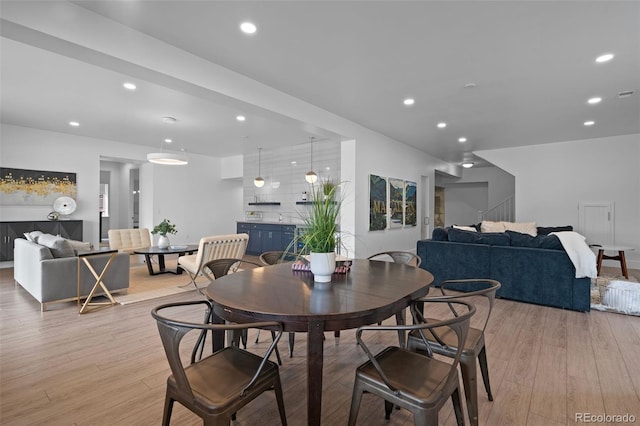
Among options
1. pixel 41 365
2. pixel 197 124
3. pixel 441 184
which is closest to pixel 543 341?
pixel 41 365

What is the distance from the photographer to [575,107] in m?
4.92

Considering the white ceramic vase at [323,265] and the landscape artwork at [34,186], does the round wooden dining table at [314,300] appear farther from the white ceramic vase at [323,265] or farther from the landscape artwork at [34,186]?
the landscape artwork at [34,186]

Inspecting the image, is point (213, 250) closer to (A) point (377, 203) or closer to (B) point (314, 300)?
(B) point (314, 300)

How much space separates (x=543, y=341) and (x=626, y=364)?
0.55 m

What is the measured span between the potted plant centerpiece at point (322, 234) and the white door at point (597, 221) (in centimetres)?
779

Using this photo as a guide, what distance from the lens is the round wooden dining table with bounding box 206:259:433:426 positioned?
142 cm

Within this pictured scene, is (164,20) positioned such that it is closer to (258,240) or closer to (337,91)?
(337,91)

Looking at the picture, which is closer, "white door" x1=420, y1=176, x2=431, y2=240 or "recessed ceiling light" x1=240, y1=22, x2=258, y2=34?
"recessed ceiling light" x1=240, y1=22, x2=258, y2=34

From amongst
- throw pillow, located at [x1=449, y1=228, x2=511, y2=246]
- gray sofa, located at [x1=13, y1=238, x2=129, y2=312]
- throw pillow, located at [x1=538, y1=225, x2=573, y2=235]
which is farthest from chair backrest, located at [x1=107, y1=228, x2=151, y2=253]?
throw pillow, located at [x1=538, y1=225, x2=573, y2=235]

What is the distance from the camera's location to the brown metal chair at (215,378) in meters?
1.26

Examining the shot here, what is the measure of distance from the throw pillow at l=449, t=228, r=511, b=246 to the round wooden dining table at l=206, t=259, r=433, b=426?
108 inches

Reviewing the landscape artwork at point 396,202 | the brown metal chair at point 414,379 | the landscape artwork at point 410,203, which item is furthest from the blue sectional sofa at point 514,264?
the brown metal chair at point 414,379

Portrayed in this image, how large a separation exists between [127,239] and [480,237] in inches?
256

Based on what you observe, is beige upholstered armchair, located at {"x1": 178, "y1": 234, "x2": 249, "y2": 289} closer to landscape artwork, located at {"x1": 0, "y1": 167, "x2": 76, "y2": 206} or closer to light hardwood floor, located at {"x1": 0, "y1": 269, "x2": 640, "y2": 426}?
light hardwood floor, located at {"x1": 0, "y1": 269, "x2": 640, "y2": 426}
